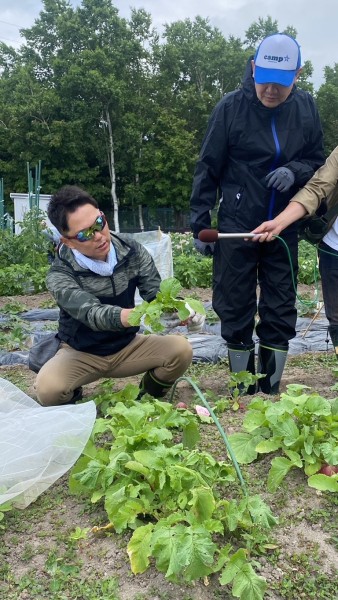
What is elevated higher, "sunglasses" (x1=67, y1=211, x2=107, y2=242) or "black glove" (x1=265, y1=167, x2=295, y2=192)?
"black glove" (x1=265, y1=167, x2=295, y2=192)

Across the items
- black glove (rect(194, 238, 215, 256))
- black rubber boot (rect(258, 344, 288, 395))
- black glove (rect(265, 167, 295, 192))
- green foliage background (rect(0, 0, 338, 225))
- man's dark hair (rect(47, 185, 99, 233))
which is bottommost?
black rubber boot (rect(258, 344, 288, 395))

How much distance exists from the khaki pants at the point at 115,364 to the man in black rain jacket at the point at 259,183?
0.37m

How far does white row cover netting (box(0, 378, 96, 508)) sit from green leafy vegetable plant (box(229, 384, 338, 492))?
0.63 metres

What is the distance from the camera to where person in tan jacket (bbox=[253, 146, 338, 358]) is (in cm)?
296

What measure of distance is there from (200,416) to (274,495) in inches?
25.8

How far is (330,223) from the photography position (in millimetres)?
3244

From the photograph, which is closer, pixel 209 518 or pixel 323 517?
pixel 209 518

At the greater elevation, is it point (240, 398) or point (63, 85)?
point (63, 85)

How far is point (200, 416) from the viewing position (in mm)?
2678

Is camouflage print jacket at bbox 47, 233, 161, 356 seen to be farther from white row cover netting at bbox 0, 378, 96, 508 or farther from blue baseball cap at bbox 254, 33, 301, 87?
blue baseball cap at bbox 254, 33, 301, 87

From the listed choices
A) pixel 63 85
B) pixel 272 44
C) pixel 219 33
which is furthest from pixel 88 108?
pixel 272 44

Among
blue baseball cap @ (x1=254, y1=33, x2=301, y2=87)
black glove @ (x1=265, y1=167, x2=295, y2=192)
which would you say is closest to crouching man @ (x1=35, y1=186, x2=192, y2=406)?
black glove @ (x1=265, y1=167, x2=295, y2=192)

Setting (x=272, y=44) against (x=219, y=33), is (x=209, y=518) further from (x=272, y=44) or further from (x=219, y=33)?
(x=219, y=33)

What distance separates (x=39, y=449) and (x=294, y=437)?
932 millimetres
